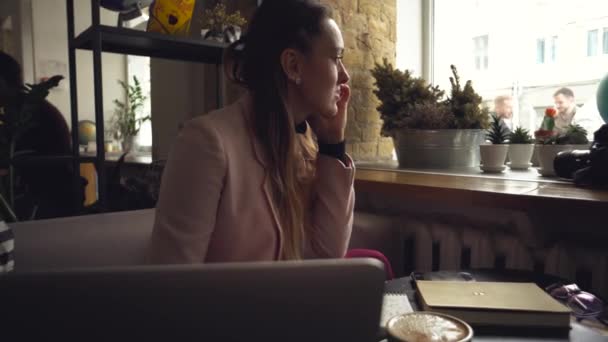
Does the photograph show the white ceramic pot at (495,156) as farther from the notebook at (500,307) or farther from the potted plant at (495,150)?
the notebook at (500,307)

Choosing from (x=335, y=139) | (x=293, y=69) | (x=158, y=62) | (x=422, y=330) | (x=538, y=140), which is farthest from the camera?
(x=158, y=62)

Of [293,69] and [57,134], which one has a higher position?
[293,69]

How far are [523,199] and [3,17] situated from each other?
5.25 metres

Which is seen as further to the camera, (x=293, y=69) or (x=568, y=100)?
(x=568, y=100)

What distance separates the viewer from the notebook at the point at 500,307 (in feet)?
2.50

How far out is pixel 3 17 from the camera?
462cm

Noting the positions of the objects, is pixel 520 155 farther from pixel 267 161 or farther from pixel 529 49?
pixel 267 161

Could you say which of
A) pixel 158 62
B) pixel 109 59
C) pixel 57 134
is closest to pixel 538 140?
pixel 57 134

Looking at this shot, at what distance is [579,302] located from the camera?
2.94 feet

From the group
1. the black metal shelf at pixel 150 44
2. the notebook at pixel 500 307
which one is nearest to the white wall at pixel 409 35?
the black metal shelf at pixel 150 44

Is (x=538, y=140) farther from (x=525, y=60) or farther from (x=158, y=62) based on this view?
(x=158, y=62)

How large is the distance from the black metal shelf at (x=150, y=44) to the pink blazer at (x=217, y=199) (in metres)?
0.91

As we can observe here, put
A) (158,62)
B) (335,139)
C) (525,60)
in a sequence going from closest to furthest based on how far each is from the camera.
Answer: (335,139), (525,60), (158,62)

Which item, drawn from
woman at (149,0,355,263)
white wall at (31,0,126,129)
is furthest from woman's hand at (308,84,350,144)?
white wall at (31,0,126,129)
